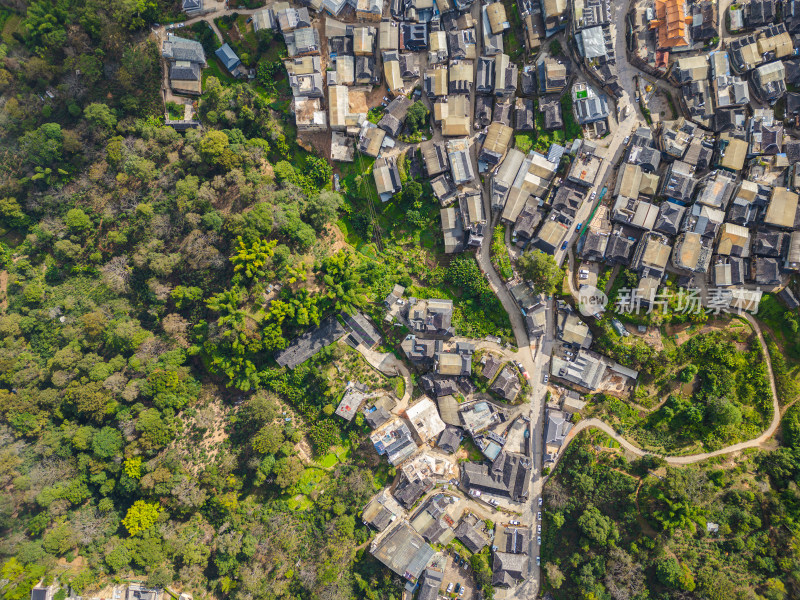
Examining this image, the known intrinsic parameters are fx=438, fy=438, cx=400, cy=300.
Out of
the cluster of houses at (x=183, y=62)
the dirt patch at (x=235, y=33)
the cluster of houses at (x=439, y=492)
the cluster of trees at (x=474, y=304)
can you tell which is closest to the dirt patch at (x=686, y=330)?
the cluster of trees at (x=474, y=304)

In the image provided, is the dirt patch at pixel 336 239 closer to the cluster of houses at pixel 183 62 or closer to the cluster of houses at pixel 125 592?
the cluster of houses at pixel 183 62

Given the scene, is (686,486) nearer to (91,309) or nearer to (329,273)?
(329,273)

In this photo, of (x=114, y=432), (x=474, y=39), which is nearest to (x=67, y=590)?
(x=114, y=432)

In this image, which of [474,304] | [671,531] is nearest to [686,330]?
[671,531]

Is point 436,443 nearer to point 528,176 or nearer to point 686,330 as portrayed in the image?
point 686,330

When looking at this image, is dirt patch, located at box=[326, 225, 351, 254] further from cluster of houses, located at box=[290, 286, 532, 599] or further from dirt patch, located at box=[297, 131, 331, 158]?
dirt patch, located at box=[297, 131, 331, 158]
